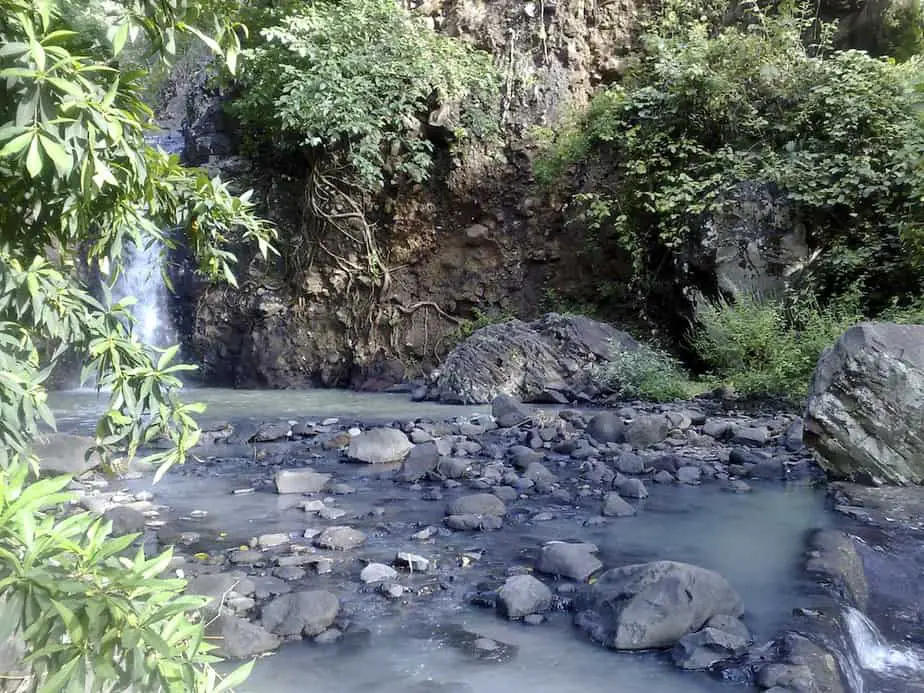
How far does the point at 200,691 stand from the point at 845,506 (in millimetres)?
4603

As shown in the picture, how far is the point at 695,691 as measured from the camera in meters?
2.70

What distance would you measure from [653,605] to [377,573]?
52.6 inches

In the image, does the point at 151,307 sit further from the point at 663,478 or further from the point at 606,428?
the point at 663,478

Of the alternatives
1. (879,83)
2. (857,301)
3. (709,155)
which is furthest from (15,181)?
(879,83)

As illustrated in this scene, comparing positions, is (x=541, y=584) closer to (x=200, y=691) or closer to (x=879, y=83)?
(x=200, y=691)

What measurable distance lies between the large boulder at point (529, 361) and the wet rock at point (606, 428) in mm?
2396

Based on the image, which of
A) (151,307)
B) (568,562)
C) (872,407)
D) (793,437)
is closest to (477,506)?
(568,562)

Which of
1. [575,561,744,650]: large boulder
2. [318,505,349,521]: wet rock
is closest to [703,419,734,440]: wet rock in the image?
[318,505,349,521]: wet rock

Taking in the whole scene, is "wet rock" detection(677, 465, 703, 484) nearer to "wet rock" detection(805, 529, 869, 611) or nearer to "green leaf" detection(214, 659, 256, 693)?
"wet rock" detection(805, 529, 869, 611)

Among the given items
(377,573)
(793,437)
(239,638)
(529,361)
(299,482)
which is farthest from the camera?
(529,361)

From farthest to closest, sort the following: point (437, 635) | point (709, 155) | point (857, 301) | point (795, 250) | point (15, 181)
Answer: point (709, 155), point (795, 250), point (857, 301), point (437, 635), point (15, 181)

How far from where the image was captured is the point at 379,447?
6.47 meters

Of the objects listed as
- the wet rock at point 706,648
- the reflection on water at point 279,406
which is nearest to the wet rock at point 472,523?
the wet rock at point 706,648

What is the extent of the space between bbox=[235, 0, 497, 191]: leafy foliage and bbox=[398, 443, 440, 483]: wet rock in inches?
293
